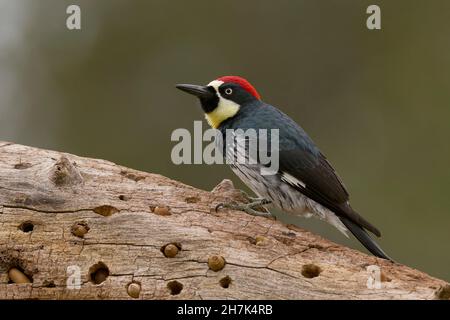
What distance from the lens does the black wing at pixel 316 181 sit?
5.41 m

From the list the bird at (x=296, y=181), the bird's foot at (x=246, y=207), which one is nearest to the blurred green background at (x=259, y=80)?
the bird at (x=296, y=181)

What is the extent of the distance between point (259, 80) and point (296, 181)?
179 inches

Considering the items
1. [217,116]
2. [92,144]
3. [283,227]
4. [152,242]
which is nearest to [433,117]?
[92,144]

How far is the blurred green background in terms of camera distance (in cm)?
969

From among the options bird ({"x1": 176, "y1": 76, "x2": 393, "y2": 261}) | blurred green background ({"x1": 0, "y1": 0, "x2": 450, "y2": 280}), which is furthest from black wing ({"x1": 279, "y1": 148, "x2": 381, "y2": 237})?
blurred green background ({"x1": 0, "y1": 0, "x2": 450, "y2": 280})

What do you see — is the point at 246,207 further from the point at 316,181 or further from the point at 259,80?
the point at 259,80

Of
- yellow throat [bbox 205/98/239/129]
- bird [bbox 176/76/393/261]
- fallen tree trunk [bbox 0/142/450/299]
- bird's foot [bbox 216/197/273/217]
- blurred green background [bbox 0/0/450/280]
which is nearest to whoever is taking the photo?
fallen tree trunk [bbox 0/142/450/299]

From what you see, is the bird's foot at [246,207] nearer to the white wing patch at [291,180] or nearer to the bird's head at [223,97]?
the white wing patch at [291,180]

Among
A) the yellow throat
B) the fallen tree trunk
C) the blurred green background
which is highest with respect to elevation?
the blurred green background

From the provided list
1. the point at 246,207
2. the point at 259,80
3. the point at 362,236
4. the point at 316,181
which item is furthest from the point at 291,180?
the point at 259,80

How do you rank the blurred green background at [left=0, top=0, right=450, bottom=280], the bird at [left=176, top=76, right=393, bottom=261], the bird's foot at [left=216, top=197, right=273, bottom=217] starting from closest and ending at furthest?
1. the bird's foot at [left=216, top=197, right=273, bottom=217]
2. the bird at [left=176, top=76, right=393, bottom=261]
3. the blurred green background at [left=0, top=0, right=450, bottom=280]

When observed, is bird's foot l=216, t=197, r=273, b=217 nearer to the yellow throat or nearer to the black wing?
the black wing

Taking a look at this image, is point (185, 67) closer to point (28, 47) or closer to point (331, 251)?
point (28, 47)

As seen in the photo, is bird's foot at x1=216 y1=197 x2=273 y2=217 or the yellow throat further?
the yellow throat
